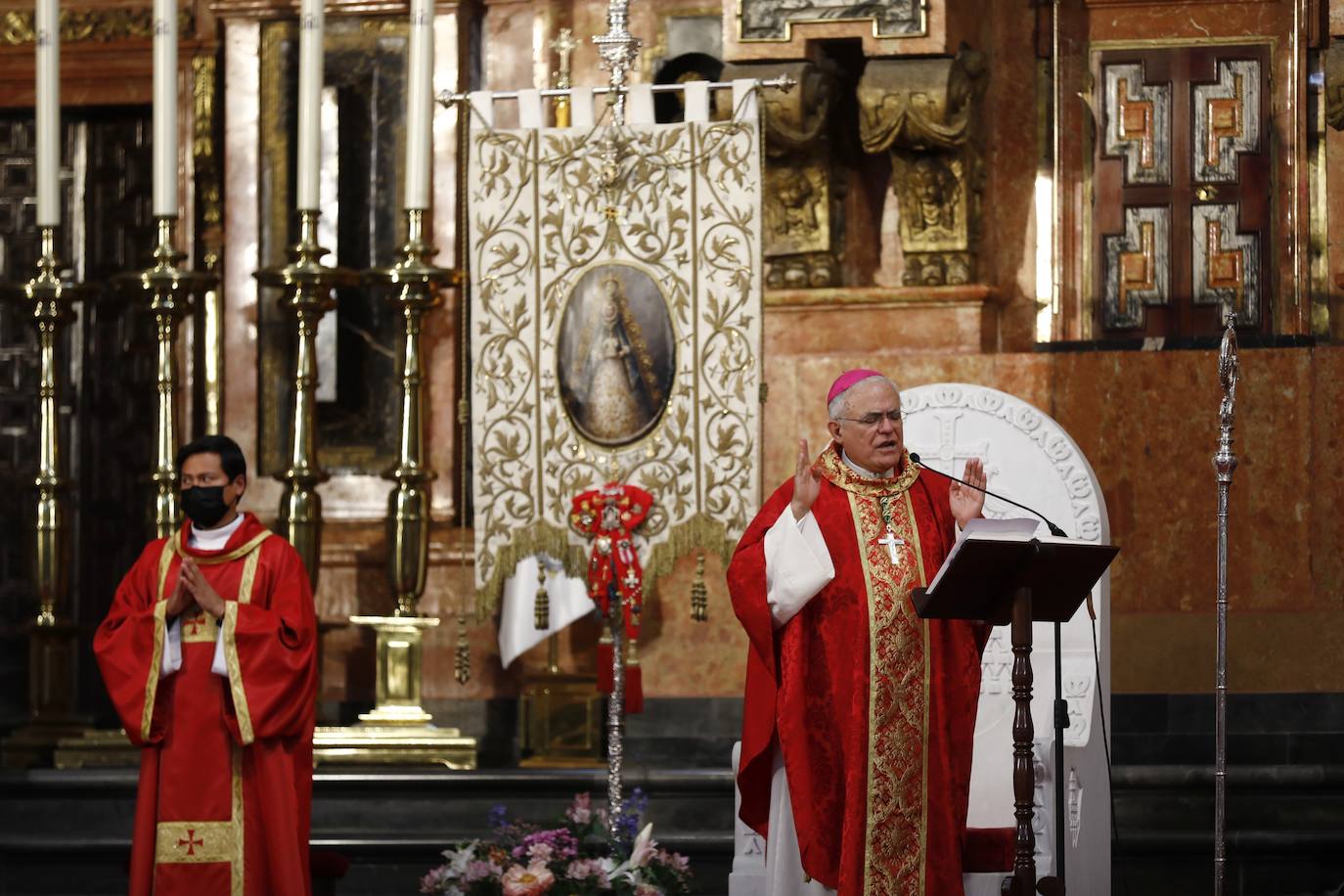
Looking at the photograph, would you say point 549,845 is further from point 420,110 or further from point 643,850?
point 420,110

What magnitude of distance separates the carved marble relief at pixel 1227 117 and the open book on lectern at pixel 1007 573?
3.71 metres

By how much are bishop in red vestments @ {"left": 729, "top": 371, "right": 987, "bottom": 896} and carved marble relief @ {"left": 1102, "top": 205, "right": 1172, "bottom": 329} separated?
3080 millimetres

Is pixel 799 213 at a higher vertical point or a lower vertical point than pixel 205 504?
higher

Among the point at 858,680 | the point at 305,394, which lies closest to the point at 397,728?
the point at 305,394

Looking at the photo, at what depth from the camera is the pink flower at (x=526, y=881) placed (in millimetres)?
6625

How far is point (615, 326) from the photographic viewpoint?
836 cm

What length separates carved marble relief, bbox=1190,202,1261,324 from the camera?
913cm

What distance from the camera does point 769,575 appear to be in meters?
6.23

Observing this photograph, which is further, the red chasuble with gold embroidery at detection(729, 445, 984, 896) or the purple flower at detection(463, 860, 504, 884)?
the purple flower at detection(463, 860, 504, 884)

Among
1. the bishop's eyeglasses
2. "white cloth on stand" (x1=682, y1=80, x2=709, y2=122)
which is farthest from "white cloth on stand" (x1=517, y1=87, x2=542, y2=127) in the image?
the bishop's eyeglasses

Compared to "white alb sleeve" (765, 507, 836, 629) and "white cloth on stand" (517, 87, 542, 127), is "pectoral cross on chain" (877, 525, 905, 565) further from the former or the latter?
"white cloth on stand" (517, 87, 542, 127)

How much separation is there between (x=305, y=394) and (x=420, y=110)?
1.17 m

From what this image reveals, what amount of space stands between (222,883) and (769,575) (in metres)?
2.01

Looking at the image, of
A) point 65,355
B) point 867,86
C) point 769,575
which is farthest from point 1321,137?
point 65,355
